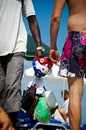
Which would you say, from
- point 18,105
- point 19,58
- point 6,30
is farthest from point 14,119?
point 6,30

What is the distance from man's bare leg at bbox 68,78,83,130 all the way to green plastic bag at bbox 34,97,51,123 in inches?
49.0

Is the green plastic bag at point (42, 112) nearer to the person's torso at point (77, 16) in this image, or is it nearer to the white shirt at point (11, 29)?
the white shirt at point (11, 29)

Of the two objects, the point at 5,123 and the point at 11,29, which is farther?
the point at 11,29

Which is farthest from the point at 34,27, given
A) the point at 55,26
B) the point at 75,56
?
the point at 75,56

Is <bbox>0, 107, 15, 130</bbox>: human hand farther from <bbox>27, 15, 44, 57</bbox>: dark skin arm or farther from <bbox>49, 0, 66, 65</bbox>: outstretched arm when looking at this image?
<bbox>27, 15, 44, 57</bbox>: dark skin arm

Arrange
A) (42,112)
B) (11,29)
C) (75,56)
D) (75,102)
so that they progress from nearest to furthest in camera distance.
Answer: (75,102)
(75,56)
(11,29)
(42,112)

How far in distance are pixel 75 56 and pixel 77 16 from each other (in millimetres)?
281

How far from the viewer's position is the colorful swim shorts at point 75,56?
2.75m

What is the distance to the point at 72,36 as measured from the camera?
278 cm

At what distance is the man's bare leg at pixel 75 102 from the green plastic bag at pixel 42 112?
1244 millimetres

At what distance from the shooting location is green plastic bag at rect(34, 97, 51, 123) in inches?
155

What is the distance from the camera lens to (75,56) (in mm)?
2768

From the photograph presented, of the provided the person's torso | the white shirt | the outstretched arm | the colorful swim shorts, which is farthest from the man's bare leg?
the white shirt

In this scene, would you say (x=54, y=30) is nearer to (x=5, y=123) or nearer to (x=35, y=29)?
(x=35, y=29)
